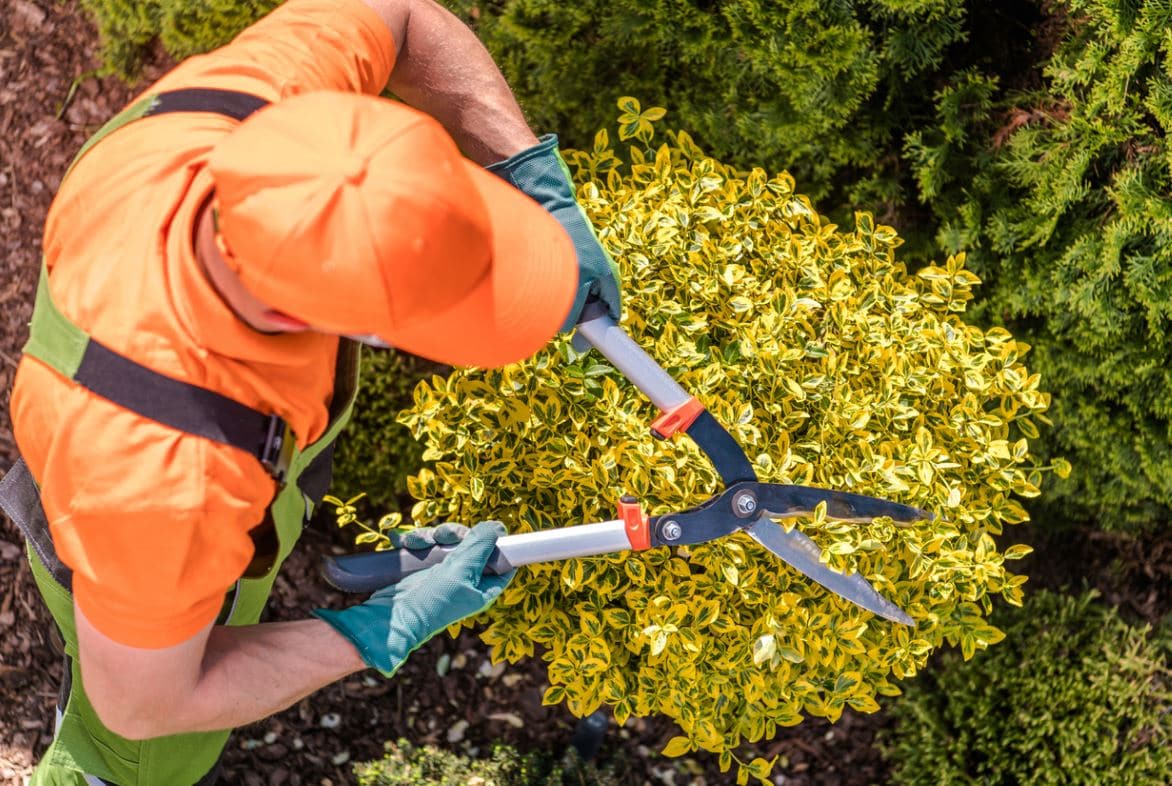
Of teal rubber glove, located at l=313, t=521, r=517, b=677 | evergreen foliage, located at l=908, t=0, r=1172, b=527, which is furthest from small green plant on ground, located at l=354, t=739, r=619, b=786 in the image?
evergreen foliage, located at l=908, t=0, r=1172, b=527

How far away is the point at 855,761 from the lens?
12.1ft

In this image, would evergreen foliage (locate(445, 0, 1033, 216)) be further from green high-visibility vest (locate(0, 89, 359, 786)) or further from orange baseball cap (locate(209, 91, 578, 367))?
orange baseball cap (locate(209, 91, 578, 367))

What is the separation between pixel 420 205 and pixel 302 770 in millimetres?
2626

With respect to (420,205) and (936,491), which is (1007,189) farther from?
(420,205)

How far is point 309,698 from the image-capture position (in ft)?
11.5

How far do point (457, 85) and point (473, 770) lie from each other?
7.10ft

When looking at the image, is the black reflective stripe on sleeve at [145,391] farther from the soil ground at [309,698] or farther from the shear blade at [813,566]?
the soil ground at [309,698]

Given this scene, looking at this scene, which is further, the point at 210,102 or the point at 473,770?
the point at 473,770

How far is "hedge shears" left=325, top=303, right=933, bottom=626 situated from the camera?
2254 mm

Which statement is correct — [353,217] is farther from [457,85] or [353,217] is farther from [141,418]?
[457,85]

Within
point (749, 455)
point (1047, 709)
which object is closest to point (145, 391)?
point (749, 455)

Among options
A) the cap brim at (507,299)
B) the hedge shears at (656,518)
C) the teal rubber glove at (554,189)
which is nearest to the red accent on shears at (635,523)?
the hedge shears at (656,518)

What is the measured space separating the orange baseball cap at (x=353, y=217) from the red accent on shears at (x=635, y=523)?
779 mm

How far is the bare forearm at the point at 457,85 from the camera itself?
239 cm
